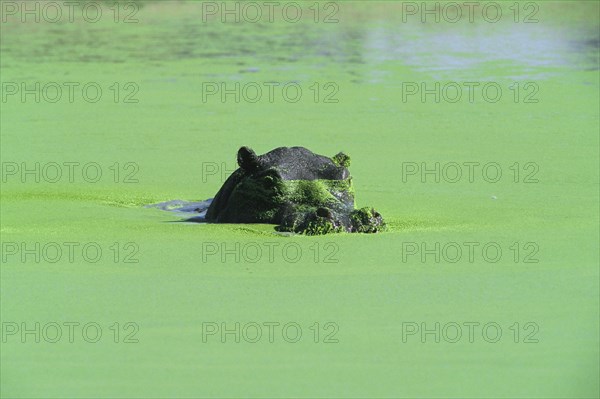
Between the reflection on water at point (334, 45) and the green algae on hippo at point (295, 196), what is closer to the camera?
the green algae on hippo at point (295, 196)

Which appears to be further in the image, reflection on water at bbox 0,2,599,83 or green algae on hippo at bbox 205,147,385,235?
reflection on water at bbox 0,2,599,83

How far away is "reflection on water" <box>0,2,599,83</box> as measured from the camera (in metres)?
16.6

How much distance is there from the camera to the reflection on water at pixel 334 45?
1659 cm

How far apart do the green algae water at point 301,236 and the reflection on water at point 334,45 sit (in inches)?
3.8

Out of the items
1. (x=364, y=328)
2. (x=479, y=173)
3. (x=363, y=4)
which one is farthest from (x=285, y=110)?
(x=363, y=4)

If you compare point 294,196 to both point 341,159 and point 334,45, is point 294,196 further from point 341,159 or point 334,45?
point 334,45

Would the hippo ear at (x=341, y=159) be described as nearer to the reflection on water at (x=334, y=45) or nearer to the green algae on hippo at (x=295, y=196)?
the green algae on hippo at (x=295, y=196)

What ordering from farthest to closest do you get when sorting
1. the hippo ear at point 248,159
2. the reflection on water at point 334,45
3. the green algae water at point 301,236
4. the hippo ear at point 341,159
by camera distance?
the reflection on water at point 334,45
the hippo ear at point 341,159
the hippo ear at point 248,159
the green algae water at point 301,236

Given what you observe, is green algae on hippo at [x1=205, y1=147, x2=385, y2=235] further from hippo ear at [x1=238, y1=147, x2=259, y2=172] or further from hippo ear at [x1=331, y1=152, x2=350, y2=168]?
hippo ear at [x1=331, y1=152, x2=350, y2=168]

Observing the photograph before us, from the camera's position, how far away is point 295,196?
820 centimetres

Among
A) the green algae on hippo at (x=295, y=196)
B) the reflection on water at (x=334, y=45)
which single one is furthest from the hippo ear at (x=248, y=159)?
the reflection on water at (x=334, y=45)

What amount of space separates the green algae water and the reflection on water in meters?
0.10

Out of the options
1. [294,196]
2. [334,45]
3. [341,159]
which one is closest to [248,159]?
[294,196]

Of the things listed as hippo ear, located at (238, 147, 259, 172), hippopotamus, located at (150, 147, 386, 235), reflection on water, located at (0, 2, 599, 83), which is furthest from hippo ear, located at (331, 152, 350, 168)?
reflection on water, located at (0, 2, 599, 83)
